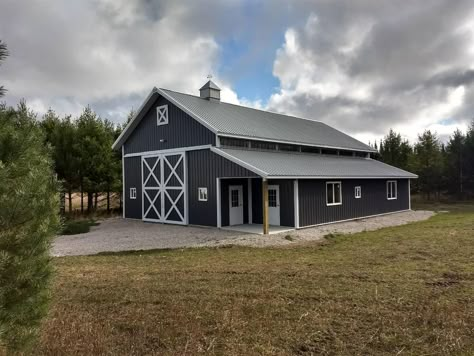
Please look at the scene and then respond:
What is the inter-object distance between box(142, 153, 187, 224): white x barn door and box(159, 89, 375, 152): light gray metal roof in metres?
2.37

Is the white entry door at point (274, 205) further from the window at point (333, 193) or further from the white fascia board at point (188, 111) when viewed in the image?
the white fascia board at point (188, 111)

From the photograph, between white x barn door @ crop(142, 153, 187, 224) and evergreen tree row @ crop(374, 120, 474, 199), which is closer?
white x barn door @ crop(142, 153, 187, 224)

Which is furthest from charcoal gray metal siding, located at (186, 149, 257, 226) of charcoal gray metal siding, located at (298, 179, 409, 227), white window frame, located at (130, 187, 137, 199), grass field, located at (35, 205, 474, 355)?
Answer: grass field, located at (35, 205, 474, 355)

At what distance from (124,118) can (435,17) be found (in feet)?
71.9

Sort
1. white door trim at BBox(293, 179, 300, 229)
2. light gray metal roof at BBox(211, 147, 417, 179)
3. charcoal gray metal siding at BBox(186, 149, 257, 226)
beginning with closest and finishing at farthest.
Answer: light gray metal roof at BBox(211, 147, 417, 179), white door trim at BBox(293, 179, 300, 229), charcoal gray metal siding at BBox(186, 149, 257, 226)

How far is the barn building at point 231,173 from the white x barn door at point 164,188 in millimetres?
48

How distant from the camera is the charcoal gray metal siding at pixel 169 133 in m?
16.5

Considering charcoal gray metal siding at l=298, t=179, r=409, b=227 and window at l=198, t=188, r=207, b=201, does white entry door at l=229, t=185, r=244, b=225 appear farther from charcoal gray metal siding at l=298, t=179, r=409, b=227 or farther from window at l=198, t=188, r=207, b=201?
charcoal gray metal siding at l=298, t=179, r=409, b=227

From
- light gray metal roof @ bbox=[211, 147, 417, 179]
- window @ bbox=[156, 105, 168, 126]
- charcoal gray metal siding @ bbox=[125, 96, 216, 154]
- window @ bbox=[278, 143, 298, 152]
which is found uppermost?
window @ bbox=[156, 105, 168, 126]

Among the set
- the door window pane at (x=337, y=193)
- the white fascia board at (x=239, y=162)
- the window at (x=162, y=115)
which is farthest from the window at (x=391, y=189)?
the window at (x=162, y=115)

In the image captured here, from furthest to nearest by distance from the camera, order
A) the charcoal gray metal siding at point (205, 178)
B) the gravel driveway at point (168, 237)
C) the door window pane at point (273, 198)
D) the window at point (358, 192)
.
Answer: 1. the window at point (358, 192)
2. the door window pane at point (273, 198)
3. the charcoal gray metal siding at point (205, 178)
4. the gravel driveway at point (168, 237)

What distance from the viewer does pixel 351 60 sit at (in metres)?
18.3

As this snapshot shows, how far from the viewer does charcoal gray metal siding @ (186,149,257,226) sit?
49.9 ft

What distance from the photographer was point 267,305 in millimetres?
5621
